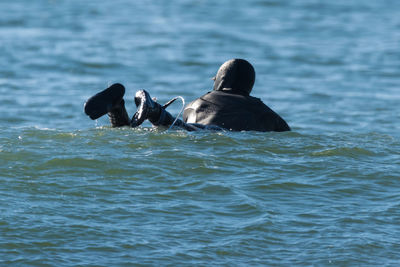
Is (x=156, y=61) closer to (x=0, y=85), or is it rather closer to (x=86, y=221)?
(x=0, y=85)

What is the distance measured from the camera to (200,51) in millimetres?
20234

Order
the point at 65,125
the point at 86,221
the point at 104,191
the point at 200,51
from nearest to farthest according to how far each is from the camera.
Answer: the point at 86,221, the point at 104,191, the point at 65,125, the point at 200,51

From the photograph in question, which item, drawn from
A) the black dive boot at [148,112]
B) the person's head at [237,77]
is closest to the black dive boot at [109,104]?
the black dive boot at [148,112]

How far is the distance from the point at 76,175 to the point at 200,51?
42.2 ft

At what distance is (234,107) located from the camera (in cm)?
970

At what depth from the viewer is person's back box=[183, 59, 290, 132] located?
9680 mm

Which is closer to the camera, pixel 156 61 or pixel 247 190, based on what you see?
pixel 247 190

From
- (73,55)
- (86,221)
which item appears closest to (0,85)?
(73,55)

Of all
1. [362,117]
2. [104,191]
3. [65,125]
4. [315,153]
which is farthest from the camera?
[362,117]

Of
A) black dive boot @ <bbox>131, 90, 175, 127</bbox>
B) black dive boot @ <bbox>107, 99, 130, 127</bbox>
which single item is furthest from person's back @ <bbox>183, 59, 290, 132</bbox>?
black dive boot @ <bbox>107, 99, 130, 127</bbox>

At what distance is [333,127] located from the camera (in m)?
12.5

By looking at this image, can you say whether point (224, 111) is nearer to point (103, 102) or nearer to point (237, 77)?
point (237, 77)

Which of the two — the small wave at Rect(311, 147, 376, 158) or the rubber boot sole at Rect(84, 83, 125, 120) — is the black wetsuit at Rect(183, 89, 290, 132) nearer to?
the small wave at Rect(311, 147, 376, 158)

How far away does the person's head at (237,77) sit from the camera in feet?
32.8
